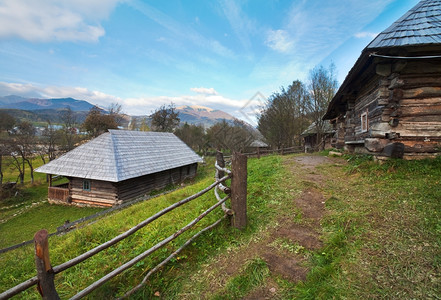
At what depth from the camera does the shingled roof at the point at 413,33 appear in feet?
16.6

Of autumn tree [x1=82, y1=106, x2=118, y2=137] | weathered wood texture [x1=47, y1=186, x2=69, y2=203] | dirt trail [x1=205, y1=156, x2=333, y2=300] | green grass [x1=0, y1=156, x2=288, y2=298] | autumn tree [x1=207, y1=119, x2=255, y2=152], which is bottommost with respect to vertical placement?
weathered wood texture [x1=47, y1=186, x2=69, y2=203]

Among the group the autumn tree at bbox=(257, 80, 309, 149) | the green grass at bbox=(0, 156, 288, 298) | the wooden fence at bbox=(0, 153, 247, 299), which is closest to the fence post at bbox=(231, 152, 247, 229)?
the wooden fence at bbox=(0, 153, 247, 299)

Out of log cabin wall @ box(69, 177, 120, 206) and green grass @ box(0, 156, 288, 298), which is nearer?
green grass @ box(0, 156, 288, 298)

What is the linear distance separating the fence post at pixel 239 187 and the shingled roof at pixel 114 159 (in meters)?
11.5

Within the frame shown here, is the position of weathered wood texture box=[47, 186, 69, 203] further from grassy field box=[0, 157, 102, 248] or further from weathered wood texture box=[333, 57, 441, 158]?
weathered wood texture box=[333, 57, 441, 158]

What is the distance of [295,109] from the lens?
24438 millimetres

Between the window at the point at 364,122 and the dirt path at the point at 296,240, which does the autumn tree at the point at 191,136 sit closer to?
the window at the point at 364,122

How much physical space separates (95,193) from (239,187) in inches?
559

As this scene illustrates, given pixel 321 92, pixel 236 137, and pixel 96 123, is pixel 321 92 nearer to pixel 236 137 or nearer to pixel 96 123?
pixel 236 137

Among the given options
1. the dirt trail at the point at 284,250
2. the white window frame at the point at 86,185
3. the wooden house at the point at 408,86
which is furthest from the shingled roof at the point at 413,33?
the white window frame at the point at 86,185

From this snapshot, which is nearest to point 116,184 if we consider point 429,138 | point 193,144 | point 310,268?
point 310,268

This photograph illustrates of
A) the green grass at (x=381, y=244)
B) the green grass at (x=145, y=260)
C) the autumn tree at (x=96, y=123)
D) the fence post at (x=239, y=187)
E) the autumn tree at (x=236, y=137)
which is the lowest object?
the green grass at (x=145, y=260)

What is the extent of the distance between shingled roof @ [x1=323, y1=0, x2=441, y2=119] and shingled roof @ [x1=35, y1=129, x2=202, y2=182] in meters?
14.2

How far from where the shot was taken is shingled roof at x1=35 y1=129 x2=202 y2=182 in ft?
43.9
